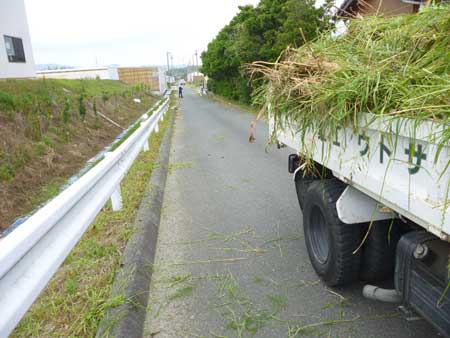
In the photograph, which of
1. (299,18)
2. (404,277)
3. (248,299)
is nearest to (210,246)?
(248,299)

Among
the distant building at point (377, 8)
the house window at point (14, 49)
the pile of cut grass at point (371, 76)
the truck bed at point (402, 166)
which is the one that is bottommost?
the truck bed at point (402, 166)

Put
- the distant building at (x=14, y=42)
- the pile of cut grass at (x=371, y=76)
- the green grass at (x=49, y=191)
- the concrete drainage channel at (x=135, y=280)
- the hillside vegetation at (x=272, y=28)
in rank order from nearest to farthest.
Answer: 1. the pile of cut grass at (x=371, y=76)
2. the concrete drainage channel at (x=135, y=280)
3. the green grass at (x=49, y=191)
4. the hillside vegetation at (x=272, y=28)
5. the distant building at (x=14, y=42)

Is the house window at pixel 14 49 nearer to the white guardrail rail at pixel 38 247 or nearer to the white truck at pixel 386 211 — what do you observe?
the white guardrail rail at pixel 38 247

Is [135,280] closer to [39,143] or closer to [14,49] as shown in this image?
[39,143]

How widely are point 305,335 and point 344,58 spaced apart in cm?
210

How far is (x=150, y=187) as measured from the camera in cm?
Result: 604

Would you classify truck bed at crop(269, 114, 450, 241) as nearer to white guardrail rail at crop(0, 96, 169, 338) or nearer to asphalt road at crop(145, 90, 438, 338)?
asphalt road at crop(145, 90, 438, 338)

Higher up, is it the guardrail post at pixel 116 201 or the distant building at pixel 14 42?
the distant building at pixel 14 42

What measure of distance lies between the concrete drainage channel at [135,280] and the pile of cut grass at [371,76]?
6.33 feet

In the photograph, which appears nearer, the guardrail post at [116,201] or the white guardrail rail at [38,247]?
the white guardrail rail at [38,247]

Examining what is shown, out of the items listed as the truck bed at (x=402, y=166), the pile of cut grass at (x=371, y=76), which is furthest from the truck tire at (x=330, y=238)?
the pile of cut grass at (x=371, y=76)

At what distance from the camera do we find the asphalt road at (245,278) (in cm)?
279

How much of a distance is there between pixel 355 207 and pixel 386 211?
0.78 ft

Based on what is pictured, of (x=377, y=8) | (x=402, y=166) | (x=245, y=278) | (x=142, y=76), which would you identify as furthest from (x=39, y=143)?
(x=142, y=76)
